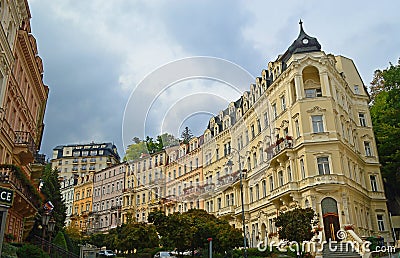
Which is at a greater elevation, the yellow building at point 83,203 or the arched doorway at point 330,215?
the yellow building at point 83,203

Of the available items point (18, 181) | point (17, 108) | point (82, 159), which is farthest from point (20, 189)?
point (82, 159)

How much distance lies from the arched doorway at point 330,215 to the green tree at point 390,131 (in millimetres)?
13962

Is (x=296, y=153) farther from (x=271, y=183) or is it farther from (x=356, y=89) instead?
(x=356, y=89)

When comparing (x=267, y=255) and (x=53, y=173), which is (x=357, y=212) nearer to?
(x=267, y=255)

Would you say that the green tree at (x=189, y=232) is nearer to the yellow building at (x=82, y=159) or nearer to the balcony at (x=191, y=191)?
the balcony at (x=191, y=191)

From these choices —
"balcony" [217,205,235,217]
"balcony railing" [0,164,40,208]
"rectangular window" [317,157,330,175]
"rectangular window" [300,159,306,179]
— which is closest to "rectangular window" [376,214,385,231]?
"rectangular window" [317,157,330,175]

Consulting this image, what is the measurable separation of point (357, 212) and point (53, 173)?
38135 mm

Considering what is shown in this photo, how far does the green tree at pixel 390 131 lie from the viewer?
4231 centimetres

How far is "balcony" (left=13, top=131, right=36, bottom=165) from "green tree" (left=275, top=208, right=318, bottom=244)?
1771 centimetres

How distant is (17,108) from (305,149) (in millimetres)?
23032

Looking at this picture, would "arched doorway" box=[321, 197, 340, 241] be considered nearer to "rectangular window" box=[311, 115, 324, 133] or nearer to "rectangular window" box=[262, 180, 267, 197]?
"rectangular window" box=[311, 115, 324, 133]

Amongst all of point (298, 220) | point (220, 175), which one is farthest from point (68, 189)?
point (298, 220)

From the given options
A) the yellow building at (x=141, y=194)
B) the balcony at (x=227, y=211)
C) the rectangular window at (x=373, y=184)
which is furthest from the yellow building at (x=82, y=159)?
the rectangular window at (x=373, y=184)

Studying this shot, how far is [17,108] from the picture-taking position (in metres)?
26.4
